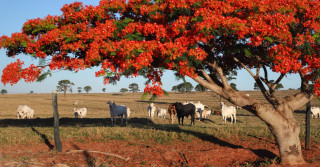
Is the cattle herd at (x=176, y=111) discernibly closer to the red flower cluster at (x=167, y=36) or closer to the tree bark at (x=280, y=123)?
the tree bark at (x=280, y=123)

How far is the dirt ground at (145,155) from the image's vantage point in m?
8.73

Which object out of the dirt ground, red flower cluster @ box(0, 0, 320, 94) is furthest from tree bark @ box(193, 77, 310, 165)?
red flower cluster @ box(0, 0, 320, 94)

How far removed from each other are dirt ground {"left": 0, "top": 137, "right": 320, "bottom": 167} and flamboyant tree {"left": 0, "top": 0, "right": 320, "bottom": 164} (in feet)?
4.03

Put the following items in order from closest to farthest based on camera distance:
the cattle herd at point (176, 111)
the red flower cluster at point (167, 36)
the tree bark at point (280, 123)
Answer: the red flower cluster at point (167, 36)
the tree bark at point (280, 123)
the cattle herd at point (176, 111)

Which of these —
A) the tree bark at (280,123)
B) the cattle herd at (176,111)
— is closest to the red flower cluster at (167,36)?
the tree bark at (280,123)

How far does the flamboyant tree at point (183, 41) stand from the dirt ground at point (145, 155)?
1228 mm

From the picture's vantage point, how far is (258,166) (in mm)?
8508

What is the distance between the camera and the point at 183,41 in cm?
794

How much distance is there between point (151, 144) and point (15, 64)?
20.9 ft

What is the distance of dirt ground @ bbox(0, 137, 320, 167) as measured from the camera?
873cm

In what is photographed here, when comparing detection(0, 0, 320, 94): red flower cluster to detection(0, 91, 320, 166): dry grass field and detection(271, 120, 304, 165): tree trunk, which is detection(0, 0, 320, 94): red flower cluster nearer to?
detection(0, 91, 320, 166): dry grass field

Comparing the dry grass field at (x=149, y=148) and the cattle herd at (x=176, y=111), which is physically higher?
the cattle herd at (x=176, y=111)

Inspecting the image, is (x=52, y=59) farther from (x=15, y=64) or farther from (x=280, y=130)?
(x=280, y=130)

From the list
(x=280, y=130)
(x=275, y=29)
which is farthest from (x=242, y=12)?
(x=280, y=130)
